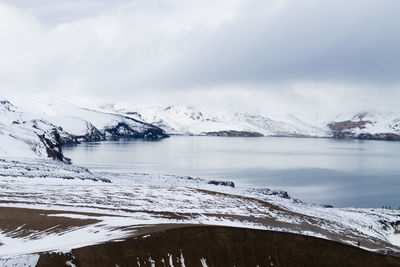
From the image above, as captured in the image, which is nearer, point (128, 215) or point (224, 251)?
point (224, 251)

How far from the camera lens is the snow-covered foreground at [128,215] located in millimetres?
22672

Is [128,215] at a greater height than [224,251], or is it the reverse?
[128,215]

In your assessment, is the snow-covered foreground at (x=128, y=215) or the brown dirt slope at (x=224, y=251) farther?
the snow-covered foreground at (x=128, y=215)

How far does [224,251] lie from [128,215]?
29.6 ft

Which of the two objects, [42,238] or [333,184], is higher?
[42,238]

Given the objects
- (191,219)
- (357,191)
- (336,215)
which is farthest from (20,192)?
(357,191)

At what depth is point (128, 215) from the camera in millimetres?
29266

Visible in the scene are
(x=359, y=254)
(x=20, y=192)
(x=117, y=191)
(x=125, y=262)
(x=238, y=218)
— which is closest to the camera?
(x=125, y=262)

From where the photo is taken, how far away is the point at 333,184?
267 feet

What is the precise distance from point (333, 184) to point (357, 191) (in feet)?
26.3

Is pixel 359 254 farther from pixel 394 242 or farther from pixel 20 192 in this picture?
pixel 20 192

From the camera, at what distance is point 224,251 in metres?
23.2

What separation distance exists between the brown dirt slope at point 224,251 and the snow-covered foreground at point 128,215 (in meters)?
1.33

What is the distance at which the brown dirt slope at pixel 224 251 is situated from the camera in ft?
66.1
